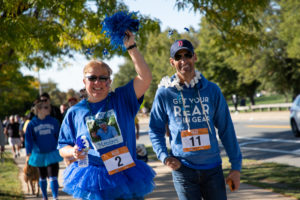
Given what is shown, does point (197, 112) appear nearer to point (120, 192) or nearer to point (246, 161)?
point (120, 192)

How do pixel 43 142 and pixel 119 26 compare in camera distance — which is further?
pixel 43 142

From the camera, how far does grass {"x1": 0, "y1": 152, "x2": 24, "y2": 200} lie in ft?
25.9

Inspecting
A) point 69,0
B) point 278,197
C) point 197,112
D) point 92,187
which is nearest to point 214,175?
point 197,112

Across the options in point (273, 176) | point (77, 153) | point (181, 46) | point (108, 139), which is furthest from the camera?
point (273, 176)

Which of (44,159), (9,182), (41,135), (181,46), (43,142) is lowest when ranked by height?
Result: (9,182)

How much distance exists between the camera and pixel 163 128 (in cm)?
331

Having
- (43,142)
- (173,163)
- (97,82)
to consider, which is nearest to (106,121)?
(97,82)

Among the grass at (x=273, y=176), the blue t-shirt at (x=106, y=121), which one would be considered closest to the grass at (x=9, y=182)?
the blue t-shirt at (x=106, y=121)

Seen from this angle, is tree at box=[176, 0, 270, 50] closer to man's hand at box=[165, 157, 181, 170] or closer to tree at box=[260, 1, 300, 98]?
man's hand at box=[165, 157, 181, 170]

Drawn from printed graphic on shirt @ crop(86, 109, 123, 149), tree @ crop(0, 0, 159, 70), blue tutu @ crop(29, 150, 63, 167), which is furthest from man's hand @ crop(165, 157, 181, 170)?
blue tutu @ crop(29, 150, 63, 167)

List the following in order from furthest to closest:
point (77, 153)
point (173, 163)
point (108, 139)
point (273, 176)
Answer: point (273, 176)
point (173, 163)
point (108, 139)
point (77, 153)

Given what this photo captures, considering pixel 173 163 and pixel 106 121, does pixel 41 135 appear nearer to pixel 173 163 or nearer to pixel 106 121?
pixel 106 121

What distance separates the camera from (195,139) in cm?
303

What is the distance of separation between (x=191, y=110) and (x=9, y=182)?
850 cm
